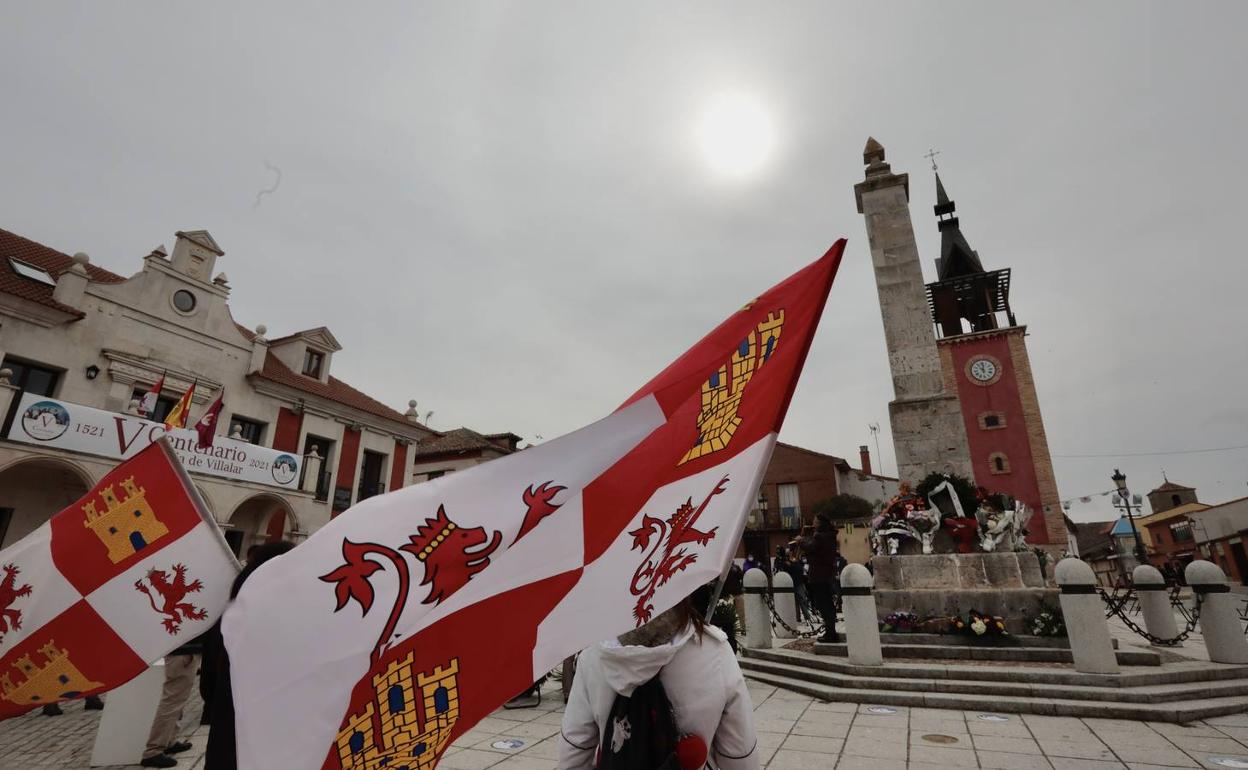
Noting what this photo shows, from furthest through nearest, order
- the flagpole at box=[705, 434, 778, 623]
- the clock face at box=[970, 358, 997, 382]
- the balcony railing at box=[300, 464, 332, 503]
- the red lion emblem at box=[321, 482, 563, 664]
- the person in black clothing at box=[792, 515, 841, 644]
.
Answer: the clock face at box=[970, 358, 997, 382]
the balcony railing at box=[300, 464, 332, 503]
the person in black clothing at box=[792, 515, 841, 644]
the flagpole at box=[705, 434, 778, 623]
the red lion emblem at box=[321, 482, 563, 664]

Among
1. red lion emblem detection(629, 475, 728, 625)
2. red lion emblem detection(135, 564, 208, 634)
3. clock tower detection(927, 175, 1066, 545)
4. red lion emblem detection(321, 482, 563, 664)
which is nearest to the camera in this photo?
red lion emblem detection(321, 482, 563, 664)

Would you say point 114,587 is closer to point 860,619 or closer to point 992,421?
point 860,619

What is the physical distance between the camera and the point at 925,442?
11648 mm

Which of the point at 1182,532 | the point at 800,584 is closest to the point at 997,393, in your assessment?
the point at 800,584

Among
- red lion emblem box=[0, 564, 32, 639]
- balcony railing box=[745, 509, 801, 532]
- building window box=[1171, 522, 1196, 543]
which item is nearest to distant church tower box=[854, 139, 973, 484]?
red lion emblem box=[0, 564, 32, 639]

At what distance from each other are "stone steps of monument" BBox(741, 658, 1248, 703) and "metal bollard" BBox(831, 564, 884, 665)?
1.23ft

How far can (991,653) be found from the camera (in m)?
8.35

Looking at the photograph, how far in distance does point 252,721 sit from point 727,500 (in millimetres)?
1640

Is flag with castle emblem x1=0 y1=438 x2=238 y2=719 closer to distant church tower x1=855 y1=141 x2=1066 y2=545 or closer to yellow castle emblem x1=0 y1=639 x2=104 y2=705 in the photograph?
yellow castle emblem x1=0 y1=639 x2=104 y2=705

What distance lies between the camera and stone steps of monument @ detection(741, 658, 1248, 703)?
21.3 ft

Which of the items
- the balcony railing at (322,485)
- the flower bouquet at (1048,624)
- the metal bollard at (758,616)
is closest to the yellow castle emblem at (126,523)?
the metal bollard at (758,616)

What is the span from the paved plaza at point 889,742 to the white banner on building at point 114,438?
7577 mm

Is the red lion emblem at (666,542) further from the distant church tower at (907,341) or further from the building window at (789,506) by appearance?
the building window at (789,506)

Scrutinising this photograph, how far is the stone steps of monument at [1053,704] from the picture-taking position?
20.1ft
